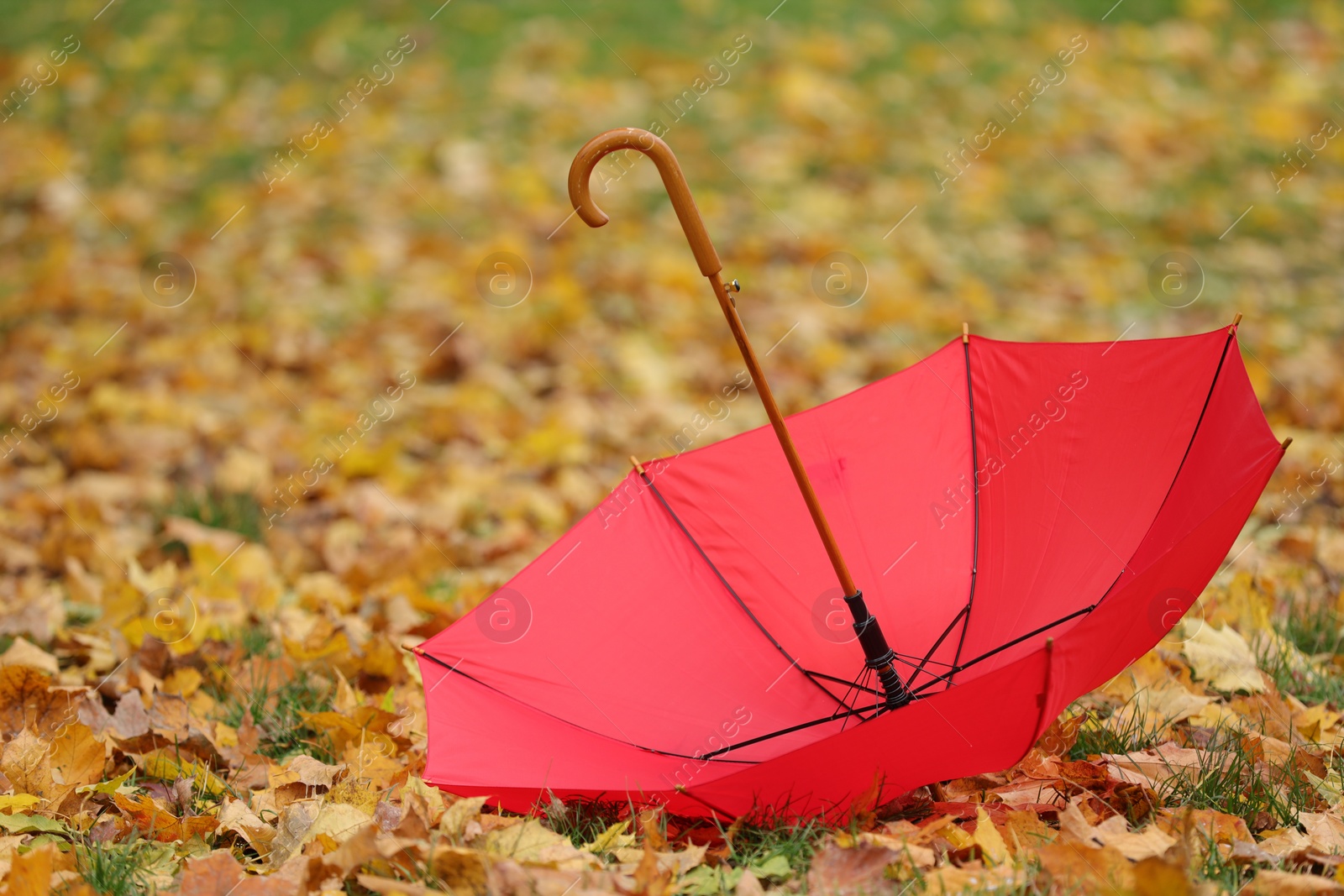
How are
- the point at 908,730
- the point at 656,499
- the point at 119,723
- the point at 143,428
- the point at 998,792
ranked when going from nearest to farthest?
the point at 908,730 → the point at 998,792 → the point at 656,499 → the point at 119,723 → the point at 143,428

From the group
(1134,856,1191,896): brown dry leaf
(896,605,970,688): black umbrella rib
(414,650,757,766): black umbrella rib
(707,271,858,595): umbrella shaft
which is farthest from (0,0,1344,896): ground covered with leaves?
(707,271,858,595): umbrella shaft

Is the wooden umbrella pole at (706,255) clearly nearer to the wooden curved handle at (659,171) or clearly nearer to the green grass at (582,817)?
the wooden curved handle at (659,171)

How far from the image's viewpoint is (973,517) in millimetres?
1929

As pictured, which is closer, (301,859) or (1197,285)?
(301,859)

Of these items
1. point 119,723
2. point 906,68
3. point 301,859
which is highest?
point 906,68

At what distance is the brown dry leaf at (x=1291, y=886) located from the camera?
1409 mm

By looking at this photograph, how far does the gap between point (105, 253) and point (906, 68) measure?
4.96 m

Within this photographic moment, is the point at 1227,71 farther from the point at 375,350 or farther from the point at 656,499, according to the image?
the point at 656,499

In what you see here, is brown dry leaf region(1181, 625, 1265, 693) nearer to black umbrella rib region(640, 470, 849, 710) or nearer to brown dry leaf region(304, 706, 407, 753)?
black umbrella rib region(640, 470, 849, 710)

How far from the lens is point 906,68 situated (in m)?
6.84

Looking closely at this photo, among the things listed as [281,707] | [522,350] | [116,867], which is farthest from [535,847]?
[522,350]

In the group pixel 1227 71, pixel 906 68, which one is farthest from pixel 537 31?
pixel 1227 71

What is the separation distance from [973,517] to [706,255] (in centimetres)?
75

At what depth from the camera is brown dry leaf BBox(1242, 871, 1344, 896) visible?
1409mm
